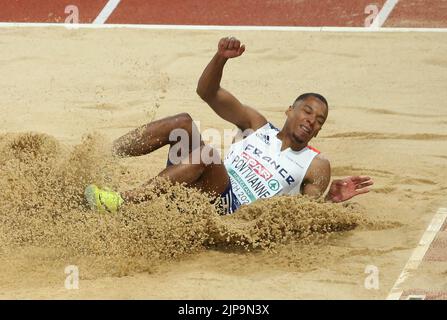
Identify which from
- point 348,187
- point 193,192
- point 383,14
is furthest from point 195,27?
point 193,192

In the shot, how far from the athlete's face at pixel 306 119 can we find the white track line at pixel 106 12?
3.76 m

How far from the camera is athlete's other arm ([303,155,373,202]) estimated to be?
474 cm

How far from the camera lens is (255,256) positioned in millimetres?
4430

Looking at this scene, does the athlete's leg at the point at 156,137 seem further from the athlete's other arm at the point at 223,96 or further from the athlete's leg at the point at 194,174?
the athlete's other arm at the point at 223,96

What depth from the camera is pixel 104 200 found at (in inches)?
178

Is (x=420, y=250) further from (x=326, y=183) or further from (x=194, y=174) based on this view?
(x=194, y=174)

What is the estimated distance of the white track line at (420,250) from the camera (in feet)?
13.0

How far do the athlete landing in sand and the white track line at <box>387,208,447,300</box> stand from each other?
35 cm

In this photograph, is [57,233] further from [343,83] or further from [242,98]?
[343,83]

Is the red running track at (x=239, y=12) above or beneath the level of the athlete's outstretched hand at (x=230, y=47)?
above

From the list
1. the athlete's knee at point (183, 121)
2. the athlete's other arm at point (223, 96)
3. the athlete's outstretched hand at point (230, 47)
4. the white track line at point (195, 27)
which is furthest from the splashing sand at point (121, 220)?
the white track line at point (195, 27)

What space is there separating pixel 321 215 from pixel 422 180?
39.5 inches
